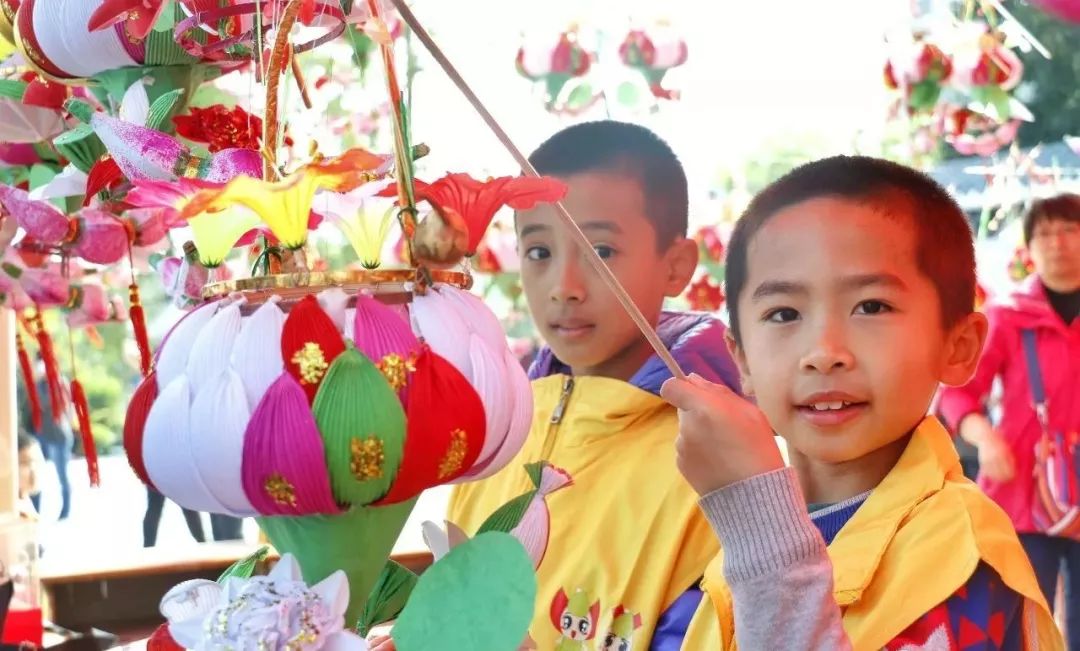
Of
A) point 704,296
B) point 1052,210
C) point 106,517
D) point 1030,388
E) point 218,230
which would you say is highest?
point 218,230

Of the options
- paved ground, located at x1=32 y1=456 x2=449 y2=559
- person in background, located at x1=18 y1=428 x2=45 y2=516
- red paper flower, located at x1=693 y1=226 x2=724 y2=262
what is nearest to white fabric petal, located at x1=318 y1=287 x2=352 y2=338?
red paper flower, located at x1=693 y1=226 x2=724 y2=262

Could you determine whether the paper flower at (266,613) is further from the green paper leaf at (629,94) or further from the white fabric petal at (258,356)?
the green paper leaf at (629,94)

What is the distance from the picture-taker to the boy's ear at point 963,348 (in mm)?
944

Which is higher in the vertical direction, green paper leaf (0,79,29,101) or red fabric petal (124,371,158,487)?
green paper leaf (0,79,29,101)

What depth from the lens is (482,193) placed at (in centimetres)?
68

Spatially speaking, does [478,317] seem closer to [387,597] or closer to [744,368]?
[387,597]

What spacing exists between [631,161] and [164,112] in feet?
1.81

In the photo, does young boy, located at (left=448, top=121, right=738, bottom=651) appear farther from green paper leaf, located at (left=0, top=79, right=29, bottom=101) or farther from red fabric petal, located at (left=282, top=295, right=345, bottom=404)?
red fabric petal, located at (left=282, top=295, right=345, bottom=404)

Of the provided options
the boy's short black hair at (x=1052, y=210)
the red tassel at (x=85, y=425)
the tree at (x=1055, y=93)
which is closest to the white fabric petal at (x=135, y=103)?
the red tassel at (x=85, y=425)

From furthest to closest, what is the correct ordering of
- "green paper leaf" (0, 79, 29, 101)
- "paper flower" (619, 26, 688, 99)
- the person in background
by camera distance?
the person in background → "paper flower" (619, 26, 688, 99) → "green paper leaf" (0, 79, 29, 101)

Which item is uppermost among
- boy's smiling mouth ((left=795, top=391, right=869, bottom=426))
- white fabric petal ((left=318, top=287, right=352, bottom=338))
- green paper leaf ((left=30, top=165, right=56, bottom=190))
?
green paper leaf ((left=30, top=165, right=56, bottom=190))

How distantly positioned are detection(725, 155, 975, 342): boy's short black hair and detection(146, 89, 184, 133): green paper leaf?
1.52 ft

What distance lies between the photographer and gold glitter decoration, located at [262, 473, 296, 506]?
23.5 inches

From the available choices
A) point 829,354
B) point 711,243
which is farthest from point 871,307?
point 711,243
